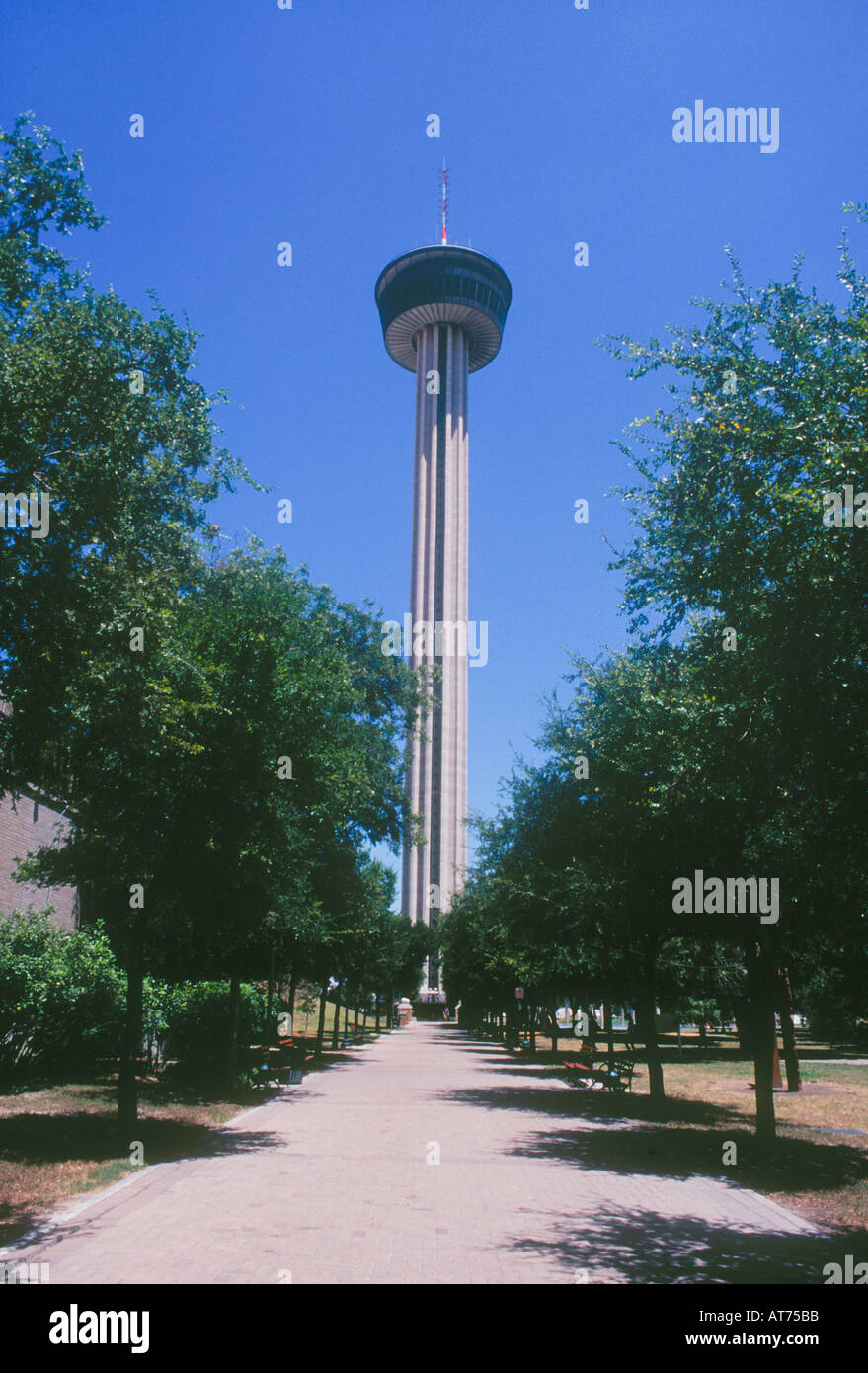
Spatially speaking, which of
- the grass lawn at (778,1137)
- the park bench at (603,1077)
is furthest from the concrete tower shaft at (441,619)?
the park bench at (603,1077)

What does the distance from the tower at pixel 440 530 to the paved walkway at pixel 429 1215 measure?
93.1 metres

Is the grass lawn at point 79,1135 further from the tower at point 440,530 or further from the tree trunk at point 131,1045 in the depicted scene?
the tower at point 440,530

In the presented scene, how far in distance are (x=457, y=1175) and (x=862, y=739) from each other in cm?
714

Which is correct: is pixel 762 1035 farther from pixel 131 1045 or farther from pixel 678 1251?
pixel 131 1045

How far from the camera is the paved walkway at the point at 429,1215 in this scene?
7.30m

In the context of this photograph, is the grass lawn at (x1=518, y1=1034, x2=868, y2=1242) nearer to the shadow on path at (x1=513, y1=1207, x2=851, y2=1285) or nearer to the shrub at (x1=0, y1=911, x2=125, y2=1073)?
the shadow on path at (x1=513, y1=1207, x2=851, y2=1285)

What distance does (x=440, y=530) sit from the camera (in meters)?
112

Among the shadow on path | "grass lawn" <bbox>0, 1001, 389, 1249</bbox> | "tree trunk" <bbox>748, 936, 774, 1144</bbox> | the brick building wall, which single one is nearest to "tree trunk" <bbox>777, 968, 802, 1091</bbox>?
"tree trunk" <bbox>748, 936, 774, 1144</bbox>

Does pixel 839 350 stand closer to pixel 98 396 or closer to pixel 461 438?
pixel 98 396

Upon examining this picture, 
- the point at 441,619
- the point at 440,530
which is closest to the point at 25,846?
the point at 441,619

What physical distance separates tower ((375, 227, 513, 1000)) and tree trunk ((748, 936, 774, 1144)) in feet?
303

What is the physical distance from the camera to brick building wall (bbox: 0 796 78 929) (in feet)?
77.5
